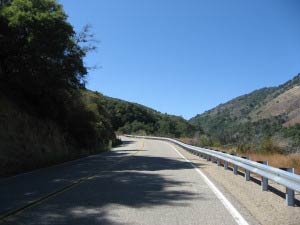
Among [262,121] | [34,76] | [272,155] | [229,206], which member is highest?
[262,121]

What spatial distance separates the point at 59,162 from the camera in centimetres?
2416

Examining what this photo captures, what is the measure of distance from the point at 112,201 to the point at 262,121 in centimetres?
9384

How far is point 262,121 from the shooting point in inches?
3967

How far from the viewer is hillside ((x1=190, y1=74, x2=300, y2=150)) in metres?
40.8

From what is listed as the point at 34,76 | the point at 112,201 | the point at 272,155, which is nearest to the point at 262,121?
the point at 272,155

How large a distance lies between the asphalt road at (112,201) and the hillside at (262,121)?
16.5 meters

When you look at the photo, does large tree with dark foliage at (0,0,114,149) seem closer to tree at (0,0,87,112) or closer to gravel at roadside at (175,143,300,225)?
tree at (0,0,87,112)

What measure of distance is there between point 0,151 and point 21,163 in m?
1.30

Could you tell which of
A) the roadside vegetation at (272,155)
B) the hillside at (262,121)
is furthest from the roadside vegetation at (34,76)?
the hillside at (262,121)

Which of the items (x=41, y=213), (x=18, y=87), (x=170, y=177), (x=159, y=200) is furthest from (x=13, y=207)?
(x=18, y=87)

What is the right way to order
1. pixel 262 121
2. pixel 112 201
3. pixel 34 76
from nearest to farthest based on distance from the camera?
1. pixel 112 201
2. pixel 34 76
3. pixel 262 121

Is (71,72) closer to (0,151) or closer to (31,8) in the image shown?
(31,8)

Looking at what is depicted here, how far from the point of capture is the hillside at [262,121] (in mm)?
40778

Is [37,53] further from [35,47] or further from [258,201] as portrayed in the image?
[258,201]
